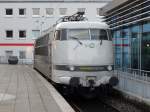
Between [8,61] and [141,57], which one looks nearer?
[141,57]

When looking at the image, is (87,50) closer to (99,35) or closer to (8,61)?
(99,35)

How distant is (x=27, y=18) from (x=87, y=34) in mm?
60575

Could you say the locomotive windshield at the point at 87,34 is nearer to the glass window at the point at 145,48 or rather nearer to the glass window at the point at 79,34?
the glass window at the point at 79,34

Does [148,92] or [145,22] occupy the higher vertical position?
[145,22]

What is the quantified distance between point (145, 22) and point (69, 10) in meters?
58.2

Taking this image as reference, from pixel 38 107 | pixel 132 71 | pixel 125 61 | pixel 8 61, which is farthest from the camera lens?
pixel 8 61

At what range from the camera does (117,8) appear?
1005 inches

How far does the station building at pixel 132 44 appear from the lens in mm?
18969

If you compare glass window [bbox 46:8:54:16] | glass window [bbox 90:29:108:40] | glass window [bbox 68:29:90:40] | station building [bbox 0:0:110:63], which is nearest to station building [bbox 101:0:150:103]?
glass window [bbox 90:29:108:40]

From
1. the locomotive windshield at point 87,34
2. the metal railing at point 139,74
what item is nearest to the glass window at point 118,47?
the metal railing at point 139,74

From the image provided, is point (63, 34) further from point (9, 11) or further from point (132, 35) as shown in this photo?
point (9, 11)

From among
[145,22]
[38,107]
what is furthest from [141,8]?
[38,107]

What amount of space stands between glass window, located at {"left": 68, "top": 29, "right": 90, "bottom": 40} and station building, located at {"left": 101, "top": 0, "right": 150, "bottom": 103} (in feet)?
8.72

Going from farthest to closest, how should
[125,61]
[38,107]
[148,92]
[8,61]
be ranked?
1. [8,61]
2. [125,61]
3. [148,92]
4. [38,107]
